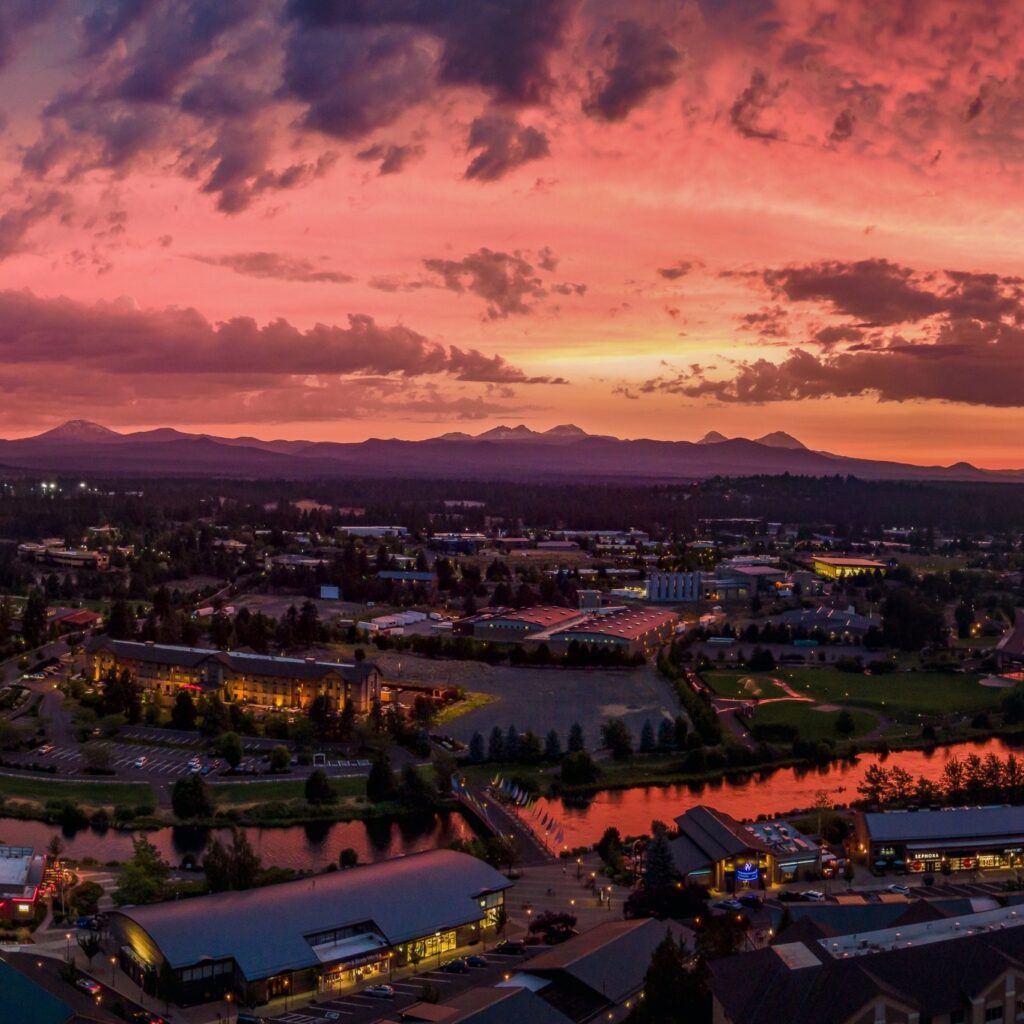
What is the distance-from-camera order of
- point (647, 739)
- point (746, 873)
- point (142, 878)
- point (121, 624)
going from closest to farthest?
point (142, 878) < point (746, 873) < point (647, 739) < point (121, 624)

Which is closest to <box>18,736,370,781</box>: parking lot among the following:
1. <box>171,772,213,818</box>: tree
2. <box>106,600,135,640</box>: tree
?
<box>171,772,213,818</box>: tree

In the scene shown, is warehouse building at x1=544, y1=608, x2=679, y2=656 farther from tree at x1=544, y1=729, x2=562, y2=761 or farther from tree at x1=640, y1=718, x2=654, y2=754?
tree at x1=544, y1=729, x2=562, y2=761

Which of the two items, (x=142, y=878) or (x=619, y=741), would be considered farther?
(x=619, y=741)

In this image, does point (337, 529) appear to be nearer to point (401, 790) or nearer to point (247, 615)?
point (247, 615)

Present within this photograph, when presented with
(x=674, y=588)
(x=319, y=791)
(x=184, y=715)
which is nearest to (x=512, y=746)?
(x=319, y=791)

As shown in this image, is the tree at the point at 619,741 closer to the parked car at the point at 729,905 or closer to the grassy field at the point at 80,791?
the parked car at the point at 729,905

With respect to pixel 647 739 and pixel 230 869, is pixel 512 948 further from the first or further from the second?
pixel 647 739

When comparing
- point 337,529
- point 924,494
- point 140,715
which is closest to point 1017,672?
point 140,715

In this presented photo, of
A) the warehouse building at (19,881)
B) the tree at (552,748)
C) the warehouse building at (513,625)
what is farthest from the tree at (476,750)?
the warehouse building at (513,625)
